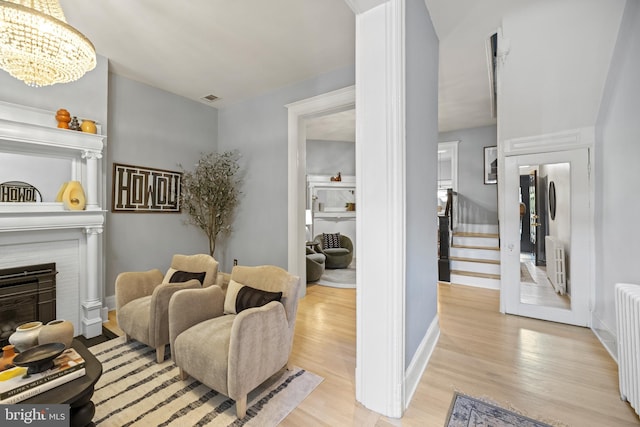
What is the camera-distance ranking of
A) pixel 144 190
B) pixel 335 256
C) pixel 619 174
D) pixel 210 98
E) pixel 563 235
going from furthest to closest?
pixel 335 256, pixel 210 98, pixel 144 190, pixel 563 235, pixel 619 174

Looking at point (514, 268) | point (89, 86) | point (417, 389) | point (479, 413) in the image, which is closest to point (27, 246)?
point (89, 86)

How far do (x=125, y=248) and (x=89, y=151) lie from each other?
4.22ft

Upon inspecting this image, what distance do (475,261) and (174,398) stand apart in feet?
15.1

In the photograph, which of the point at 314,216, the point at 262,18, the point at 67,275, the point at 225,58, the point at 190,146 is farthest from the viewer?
the point at 314,216

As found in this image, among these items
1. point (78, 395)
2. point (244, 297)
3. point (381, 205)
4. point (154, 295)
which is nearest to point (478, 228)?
point (381, 205)

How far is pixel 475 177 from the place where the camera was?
19.5ft

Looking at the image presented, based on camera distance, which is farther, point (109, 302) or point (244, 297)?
point (109, 302)

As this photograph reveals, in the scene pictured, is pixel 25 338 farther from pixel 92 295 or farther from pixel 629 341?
pixel 629 341

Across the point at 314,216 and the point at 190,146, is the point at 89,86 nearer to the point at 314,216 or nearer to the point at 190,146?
the point at 190,146

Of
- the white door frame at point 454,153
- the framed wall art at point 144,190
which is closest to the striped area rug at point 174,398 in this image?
the framed wall art at point 144,190

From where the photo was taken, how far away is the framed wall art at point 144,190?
3.45 meters

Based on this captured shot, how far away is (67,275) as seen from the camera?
282 centimetres

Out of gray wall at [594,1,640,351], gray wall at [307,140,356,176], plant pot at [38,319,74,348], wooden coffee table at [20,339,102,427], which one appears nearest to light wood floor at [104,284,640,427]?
gray wall at [594,1,640,351]

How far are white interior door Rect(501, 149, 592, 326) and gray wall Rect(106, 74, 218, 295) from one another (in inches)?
168
